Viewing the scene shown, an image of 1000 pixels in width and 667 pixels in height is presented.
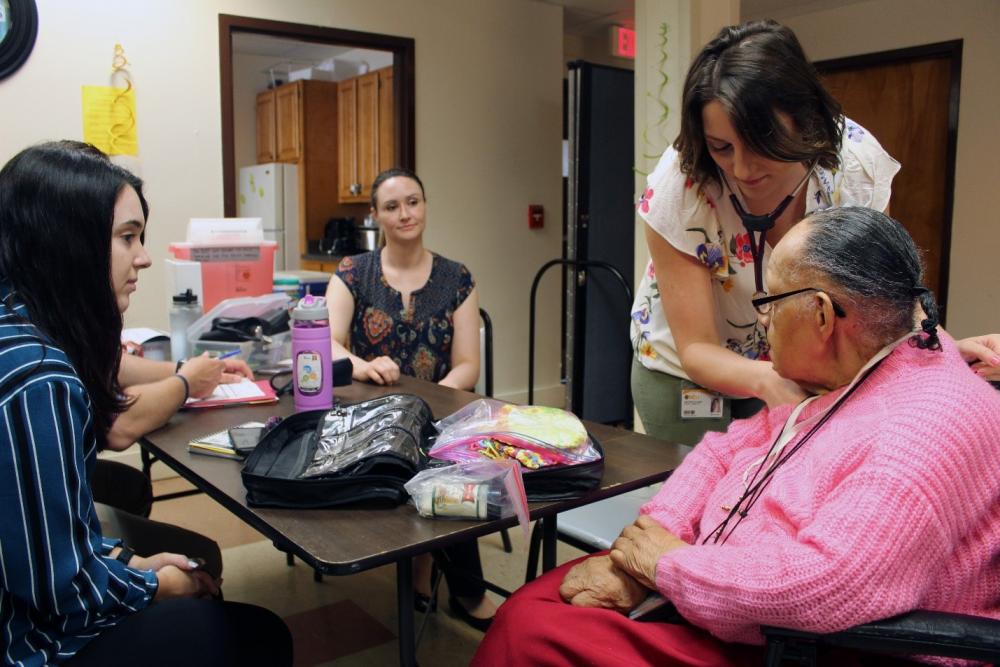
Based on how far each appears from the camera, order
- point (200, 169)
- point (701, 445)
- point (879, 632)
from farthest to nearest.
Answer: point (200, 169), point (701, 445), point (879, 632)

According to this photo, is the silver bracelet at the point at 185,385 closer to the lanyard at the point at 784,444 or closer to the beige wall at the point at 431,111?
the lanyard at the point at 784,444

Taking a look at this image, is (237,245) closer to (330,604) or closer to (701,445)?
(330,604)

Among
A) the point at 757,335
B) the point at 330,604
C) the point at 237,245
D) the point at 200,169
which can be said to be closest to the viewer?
the point at 757,335

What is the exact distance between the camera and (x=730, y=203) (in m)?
1.56

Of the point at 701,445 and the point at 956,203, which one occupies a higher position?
the point at 956,203

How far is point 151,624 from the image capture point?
3.77 ft

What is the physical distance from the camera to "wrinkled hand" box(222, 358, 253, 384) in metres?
2.03

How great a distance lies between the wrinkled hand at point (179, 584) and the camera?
1.26 m

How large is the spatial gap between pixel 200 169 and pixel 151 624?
3.06m

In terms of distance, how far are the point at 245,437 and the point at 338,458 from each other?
0.31 metres

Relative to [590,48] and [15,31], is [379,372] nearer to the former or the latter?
[15,31]

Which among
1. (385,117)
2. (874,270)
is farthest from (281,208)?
(874,270)

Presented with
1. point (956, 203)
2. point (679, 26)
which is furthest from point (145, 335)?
point (956, 203)

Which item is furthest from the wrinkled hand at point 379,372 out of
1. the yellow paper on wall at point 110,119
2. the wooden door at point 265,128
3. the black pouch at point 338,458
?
the wooden door at point 265,128
